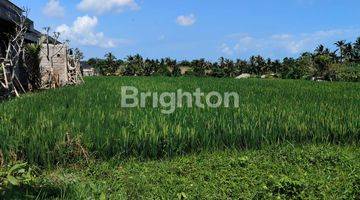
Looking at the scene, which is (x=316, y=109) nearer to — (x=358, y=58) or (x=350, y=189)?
(x=350, y=189)

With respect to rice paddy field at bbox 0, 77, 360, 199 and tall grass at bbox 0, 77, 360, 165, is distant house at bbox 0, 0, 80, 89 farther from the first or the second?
rice paddy field at bbox 0, 77, 360, 199

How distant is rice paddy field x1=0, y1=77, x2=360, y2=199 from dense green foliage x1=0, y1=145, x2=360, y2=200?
0.01 metres

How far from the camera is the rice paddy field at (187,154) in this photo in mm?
4949

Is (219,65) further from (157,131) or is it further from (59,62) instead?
(157,131)

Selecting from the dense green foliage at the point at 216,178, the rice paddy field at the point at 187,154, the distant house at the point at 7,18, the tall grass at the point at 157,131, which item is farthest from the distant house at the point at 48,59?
the dense green foliage at the point at 216,178

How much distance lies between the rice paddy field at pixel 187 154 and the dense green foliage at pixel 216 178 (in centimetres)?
1

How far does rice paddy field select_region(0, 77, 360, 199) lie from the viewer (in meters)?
4.95

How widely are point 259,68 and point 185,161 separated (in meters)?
42.7

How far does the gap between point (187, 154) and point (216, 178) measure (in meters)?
0.86

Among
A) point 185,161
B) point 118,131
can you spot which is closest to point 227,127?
point 185,161

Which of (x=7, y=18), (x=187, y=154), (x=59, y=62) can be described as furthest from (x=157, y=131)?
(x=59, y=62)

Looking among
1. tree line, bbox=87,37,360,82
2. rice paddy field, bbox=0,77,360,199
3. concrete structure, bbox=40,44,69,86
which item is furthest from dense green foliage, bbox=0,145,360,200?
tree line, bbox=87,37,360,82

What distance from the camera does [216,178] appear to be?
5.30m

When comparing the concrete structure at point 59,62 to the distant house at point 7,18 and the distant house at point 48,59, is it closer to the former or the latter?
the distant house at point 48,59
